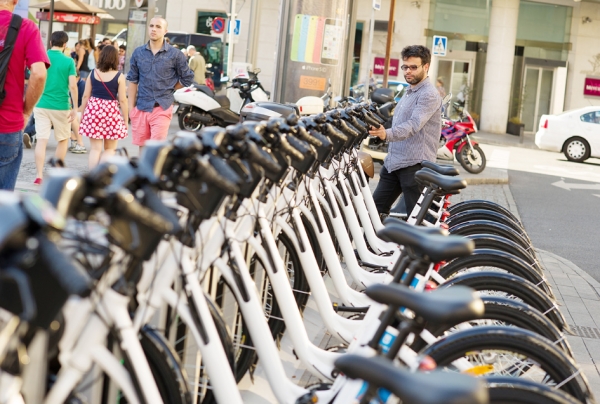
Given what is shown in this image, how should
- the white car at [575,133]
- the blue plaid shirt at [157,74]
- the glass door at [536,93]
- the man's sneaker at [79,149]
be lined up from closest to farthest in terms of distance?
the blue plaid shirt at [157,74] < the man's sneaker at [79,149] < the white car at [575,133] < the glass door at [536,93]

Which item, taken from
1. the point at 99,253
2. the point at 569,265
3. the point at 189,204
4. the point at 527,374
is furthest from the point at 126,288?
the point at 569,265

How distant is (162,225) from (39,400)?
0.70m

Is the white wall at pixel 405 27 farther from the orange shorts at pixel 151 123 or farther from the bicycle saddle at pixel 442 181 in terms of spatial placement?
the bicycle saddle at pixel 442 181

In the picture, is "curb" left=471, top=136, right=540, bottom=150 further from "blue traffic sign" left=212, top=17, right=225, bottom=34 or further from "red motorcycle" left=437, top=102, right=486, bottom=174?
"red motorcycle" left=437, top=102, right=486, bottom=174

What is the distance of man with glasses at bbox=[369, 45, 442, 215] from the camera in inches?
279

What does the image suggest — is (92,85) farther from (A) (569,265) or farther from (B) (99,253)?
(B) (99,253)

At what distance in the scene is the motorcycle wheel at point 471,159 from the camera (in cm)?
1806

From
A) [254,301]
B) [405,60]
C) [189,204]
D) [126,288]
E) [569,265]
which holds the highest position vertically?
[405,60]

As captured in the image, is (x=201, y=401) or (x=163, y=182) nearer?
(x=163, y=182)

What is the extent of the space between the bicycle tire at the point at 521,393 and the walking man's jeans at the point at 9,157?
4.15 meters

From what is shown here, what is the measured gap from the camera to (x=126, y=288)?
2.35 meters

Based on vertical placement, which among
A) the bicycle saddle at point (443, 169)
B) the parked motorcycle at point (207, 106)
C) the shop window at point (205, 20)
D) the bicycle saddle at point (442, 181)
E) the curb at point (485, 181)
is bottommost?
the curb at point (485, 181)

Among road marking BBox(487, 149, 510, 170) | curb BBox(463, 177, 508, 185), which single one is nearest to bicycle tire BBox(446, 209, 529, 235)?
curb BBox(463, 177, 508, 185)

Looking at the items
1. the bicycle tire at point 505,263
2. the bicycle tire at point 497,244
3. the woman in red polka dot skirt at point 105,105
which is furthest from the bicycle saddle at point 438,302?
the woman in red polka dot skirt at point 105,105
